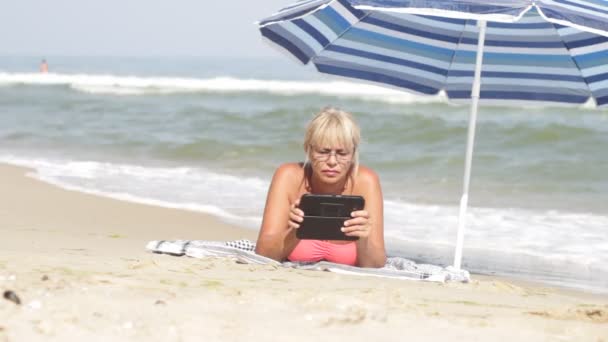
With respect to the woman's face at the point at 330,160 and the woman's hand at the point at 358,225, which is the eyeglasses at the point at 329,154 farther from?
the woman's hand at the point at 358,225

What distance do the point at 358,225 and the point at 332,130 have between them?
487mm

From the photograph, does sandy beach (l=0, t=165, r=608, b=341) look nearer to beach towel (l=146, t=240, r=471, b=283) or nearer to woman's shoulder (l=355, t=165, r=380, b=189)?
beach towel (l=146, t=240, r=471, b=283)

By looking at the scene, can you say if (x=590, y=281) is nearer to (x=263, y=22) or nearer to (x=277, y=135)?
(x=263, y=22)

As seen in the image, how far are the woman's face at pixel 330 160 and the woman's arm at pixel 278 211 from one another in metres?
0.18

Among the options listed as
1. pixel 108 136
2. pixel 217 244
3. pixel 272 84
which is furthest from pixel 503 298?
pixel 272 84

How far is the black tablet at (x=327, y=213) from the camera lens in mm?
4512

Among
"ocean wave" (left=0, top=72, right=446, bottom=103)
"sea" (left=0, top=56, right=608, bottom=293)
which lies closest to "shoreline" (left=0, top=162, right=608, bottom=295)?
"sea" (left=0, top=56, right=608, bottom=293)

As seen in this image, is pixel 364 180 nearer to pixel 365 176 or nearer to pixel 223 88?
pixel 365 176

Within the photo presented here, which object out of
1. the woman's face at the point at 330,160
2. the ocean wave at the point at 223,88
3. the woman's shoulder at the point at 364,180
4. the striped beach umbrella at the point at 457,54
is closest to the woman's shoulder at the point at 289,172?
the woman's face at the point at 330,160

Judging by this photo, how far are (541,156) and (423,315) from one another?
31.5 ft

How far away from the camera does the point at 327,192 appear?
475 centimetres

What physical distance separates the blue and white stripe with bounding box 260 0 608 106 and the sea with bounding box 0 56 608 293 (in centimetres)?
131

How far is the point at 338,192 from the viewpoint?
4.77 m

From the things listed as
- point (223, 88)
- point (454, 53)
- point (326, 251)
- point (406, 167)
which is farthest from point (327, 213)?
point (223, 88)
